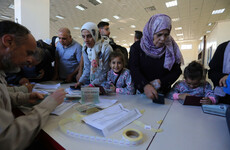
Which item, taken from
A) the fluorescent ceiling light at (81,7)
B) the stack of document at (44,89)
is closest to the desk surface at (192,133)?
the stack of document at (44,89)

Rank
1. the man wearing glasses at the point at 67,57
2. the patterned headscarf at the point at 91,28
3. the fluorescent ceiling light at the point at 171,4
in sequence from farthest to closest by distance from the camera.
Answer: the fluorescent ceiling light at the point at 171,4 < the man wearing glasses at the point at 67,57 < the patterned headscarf at the point at 91,28

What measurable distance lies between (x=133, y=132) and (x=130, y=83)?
82 centimetres

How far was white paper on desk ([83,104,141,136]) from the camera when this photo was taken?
634 millimetres

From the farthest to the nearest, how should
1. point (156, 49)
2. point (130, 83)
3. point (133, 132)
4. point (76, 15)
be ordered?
point (76, 15) → point (130, 83) → point (156, 49) → point (133, 132)

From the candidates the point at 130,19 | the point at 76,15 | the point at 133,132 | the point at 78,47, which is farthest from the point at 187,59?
the point at 133,132

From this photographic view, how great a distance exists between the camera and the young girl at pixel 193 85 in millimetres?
1191

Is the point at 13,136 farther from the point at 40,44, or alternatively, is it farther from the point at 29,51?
the point at 40,44

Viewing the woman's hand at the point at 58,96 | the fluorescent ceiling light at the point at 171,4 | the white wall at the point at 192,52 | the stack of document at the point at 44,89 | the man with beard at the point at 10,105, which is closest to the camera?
the man with beard at the point at 10,105

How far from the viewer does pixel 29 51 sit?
694 millimetres

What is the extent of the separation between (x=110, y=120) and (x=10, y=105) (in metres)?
0.50

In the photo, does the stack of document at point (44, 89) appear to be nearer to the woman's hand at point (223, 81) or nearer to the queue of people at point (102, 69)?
the queue of people at point (102, 69)

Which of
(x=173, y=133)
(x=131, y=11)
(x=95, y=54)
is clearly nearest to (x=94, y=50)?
(x=95, y=54)

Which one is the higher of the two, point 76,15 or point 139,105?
point 76,15

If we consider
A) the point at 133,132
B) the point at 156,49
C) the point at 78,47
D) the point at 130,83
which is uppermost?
the point at 78,47
